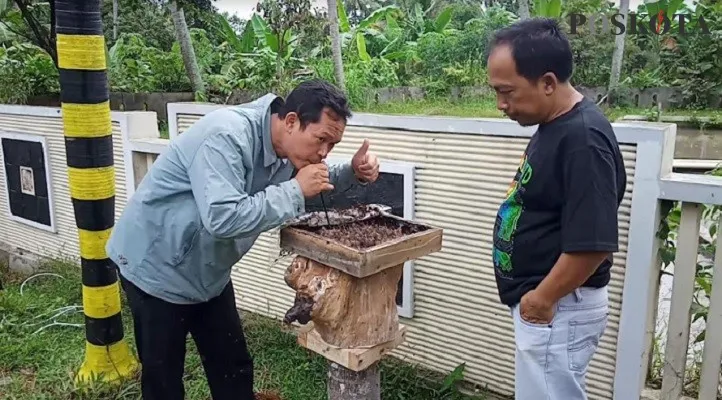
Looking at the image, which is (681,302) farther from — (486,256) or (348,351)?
(348,351)

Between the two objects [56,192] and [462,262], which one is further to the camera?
[56,192]

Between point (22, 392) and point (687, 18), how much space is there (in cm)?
1416

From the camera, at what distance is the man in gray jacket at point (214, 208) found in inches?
78.9

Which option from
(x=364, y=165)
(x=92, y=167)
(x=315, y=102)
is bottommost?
(x=92, y=167)

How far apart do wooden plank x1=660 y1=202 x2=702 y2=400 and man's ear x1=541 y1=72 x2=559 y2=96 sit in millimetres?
1013

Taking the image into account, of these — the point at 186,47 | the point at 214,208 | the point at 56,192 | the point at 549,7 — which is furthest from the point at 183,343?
the point at 549,7

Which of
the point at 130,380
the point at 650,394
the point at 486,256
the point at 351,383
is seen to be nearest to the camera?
the point at 351,383

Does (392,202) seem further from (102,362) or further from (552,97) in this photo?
(102,362)

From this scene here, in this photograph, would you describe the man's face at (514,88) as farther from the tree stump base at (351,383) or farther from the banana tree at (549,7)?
the banana tree at (549,7)

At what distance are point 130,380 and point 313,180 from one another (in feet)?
6.66

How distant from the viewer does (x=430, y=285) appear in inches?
126

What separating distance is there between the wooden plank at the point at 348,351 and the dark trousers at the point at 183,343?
408mm

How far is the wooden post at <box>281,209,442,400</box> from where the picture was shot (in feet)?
7.15

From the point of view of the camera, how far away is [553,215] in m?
1.81
